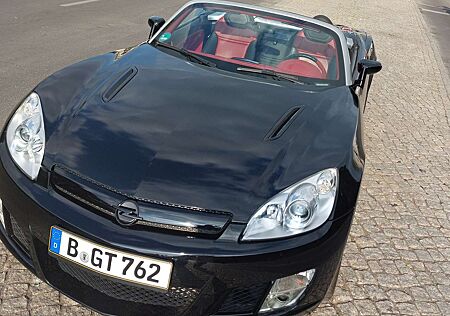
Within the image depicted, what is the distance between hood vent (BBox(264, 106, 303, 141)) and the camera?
96.9 inches

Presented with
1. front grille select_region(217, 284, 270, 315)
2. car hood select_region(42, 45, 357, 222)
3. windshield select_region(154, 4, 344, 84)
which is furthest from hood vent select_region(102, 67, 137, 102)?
front grille select_region(217, 284, 270, 315)

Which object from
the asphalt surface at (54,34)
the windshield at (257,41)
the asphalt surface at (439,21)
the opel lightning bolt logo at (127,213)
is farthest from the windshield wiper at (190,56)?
the asphalt surface at (439,21)

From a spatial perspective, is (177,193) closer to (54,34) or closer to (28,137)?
(28,137)

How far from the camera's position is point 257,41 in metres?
3.68

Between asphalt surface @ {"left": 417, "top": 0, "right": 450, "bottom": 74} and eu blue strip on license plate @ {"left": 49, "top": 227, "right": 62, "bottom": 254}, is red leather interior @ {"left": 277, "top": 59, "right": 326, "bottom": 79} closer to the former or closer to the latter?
eu blue strip on license plate @ {"left": 49, "top": 227, "right": 62, "bottom": 254}

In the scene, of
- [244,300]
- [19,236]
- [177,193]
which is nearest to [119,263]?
[177,193]

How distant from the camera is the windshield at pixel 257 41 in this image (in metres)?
3.44

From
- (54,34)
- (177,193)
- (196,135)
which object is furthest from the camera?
(54,34)

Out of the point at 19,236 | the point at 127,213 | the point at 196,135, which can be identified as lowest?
the point at 19,236

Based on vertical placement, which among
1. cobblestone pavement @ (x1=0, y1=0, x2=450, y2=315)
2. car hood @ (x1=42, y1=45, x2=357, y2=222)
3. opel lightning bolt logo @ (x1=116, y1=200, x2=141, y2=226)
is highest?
car hood @ (x1=42, y1=45, x2=357, y2=222)

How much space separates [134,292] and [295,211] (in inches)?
28.8

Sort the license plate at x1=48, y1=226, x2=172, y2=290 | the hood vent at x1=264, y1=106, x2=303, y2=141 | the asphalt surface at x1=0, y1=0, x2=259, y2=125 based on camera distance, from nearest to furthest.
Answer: the license plate at x1=48, y1=226, x2=172, y2=290, the hood vent at x1=264, y1=106, x2=303, y2=141, the asphalt surface at x1=0, y1=0, x2=259, y2=125

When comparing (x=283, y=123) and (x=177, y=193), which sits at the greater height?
(x=283, y=123)

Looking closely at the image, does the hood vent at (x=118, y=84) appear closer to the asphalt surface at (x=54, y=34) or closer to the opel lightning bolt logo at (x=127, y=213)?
the opel lightning bolt logo at (x=127, y=213)
